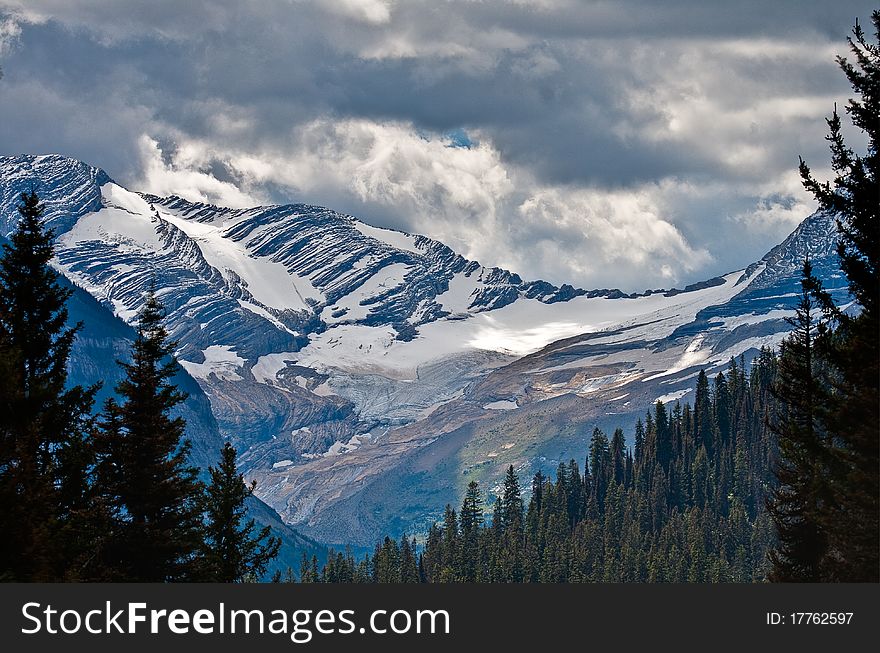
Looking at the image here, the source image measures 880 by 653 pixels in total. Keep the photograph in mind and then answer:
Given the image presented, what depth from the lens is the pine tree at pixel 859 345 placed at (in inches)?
1874

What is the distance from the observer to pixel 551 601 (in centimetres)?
3712

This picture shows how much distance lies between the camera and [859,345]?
47.5m

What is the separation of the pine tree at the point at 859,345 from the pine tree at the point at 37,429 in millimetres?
26912

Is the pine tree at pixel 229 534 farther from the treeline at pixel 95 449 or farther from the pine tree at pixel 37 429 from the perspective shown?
the pine tree at pixel 37 429

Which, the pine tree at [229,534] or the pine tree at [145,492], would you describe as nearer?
the pine tree at [145,492]

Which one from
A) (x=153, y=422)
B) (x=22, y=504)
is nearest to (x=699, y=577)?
(x=153, y=422)

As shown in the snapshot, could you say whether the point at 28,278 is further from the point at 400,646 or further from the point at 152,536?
the point at 400,646

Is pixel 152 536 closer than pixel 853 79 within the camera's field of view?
No

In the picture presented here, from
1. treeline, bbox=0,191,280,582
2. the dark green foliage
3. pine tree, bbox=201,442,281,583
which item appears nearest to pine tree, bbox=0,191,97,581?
treeline, bbox=0,191,280,582

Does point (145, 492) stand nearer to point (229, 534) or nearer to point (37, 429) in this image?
point (37, 429)

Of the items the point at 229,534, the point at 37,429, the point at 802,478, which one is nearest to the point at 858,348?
the point at 802,478

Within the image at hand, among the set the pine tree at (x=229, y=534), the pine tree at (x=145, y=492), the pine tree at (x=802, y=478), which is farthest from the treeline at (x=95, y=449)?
the pine tree at (x=802, y=478)

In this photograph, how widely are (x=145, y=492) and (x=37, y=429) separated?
36.6ft

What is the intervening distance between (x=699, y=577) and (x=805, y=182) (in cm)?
12909
